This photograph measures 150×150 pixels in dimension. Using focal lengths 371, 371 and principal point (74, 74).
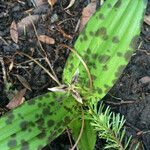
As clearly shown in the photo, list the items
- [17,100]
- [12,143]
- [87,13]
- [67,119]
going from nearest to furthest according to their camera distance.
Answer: [12,143] < [67,119] < [17,100] < [87,13]

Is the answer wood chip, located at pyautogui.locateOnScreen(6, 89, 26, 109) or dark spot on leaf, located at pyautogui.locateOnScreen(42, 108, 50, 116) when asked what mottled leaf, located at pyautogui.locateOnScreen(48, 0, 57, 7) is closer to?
wood chip, located at pyautogui.locateOnScreen(6, 89, 26, 109)

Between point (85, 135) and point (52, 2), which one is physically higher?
point (52, 2)

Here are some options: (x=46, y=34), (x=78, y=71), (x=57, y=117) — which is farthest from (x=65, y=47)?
(x=57, y=117)

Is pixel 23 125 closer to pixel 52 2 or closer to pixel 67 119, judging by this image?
pixel 67 119

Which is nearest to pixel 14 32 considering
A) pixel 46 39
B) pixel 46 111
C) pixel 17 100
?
pixel 46 39

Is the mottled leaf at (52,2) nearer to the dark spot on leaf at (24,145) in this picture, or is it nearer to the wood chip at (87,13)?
the wood chip at (87,13)

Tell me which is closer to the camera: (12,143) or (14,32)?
(12,143)

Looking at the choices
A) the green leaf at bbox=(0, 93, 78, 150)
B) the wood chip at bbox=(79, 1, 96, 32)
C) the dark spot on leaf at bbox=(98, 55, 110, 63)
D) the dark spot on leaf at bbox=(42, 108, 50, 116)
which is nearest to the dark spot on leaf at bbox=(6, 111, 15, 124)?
the green leaf at bbox=(0, 93, 78, 150)
